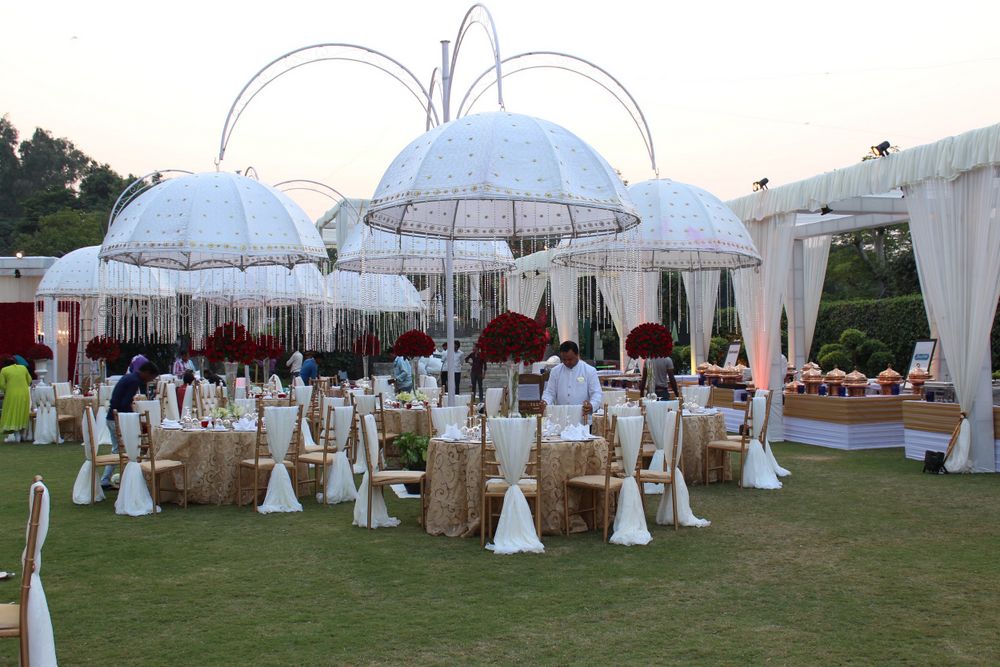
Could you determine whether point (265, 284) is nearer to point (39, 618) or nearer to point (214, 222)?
point (214, 222)

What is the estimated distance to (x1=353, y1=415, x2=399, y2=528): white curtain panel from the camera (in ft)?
24.8

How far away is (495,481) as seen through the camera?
717cm

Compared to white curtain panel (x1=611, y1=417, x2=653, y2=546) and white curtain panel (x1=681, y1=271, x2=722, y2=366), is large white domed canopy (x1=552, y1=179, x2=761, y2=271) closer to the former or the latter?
white curtain panel (x1=611, y1=417, x2=653, y2=546)

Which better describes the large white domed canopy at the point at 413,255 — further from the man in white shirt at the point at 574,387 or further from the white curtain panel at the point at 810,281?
the white curtain panel at the point at 810,281

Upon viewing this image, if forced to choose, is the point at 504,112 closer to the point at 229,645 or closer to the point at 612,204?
the point at 612,204

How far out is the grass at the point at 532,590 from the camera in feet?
14.8

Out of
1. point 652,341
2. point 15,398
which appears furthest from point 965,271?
point 15,398

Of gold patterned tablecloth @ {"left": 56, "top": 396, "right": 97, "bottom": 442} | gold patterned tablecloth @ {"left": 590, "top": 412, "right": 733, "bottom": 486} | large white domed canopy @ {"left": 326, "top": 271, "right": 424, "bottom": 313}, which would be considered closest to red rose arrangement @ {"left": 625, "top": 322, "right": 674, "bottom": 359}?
gold patterned tablecloth @ {"left": 590, "top": 412, "right": 733, "bottom": 486}

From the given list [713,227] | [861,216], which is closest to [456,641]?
[713,227]

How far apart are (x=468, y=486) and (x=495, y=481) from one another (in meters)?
0.26

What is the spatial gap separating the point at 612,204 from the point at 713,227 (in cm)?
392

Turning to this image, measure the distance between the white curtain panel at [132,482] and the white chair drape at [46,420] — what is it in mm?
7215

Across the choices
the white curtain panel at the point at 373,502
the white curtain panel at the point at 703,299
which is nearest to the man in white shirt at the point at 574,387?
the white curtain panel at the point at 373,502

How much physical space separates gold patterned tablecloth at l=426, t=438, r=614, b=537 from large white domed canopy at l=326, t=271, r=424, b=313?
32.2 feet
